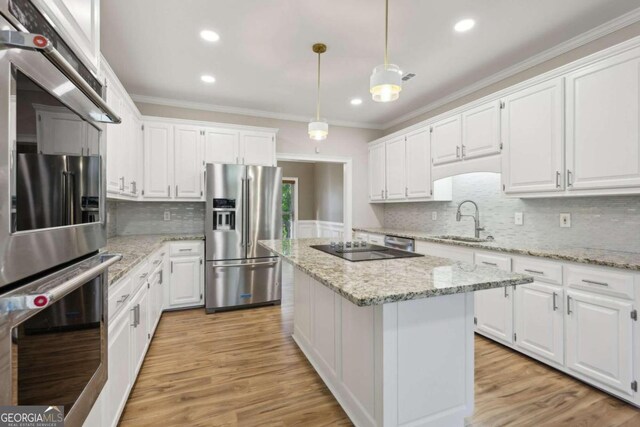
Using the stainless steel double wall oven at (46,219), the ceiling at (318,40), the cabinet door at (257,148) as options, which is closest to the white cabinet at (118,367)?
the stainless steel double wall oven at (46,219)

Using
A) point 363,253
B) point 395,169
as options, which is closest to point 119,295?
point 363,253

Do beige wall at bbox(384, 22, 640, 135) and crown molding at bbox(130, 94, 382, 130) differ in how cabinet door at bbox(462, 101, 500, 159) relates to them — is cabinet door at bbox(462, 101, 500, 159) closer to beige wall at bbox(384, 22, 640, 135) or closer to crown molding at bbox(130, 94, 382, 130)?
beige wall at bbox(384, 22, 640, 135)

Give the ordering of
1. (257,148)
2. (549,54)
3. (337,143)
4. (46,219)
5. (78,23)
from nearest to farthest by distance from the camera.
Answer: (46,219) → (78,23) → (549,54) → (257,148) → (337,143)

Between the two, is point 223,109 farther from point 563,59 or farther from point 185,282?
point 563,59

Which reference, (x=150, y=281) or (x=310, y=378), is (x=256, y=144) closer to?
(x=150, y=281)

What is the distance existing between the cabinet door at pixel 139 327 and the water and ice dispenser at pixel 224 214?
1285 millimetres

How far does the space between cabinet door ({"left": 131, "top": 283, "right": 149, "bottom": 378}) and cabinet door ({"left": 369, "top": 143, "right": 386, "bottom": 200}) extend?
11.4 feet

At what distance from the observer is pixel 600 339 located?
2004 millimetres

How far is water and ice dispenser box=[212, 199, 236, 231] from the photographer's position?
3643mm

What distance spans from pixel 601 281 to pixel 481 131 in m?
1.70

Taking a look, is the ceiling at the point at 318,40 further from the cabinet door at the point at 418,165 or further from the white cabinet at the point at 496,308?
the white cabinet at the point at 496,308

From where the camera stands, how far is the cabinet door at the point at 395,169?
14.1ft

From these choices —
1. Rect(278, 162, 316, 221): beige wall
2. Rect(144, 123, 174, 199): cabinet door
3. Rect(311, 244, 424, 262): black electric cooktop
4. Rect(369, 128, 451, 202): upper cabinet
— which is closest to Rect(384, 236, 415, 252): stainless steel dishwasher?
Rect(369, 128, 451, 202): upper cabinet

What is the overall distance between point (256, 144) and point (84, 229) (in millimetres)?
3281
